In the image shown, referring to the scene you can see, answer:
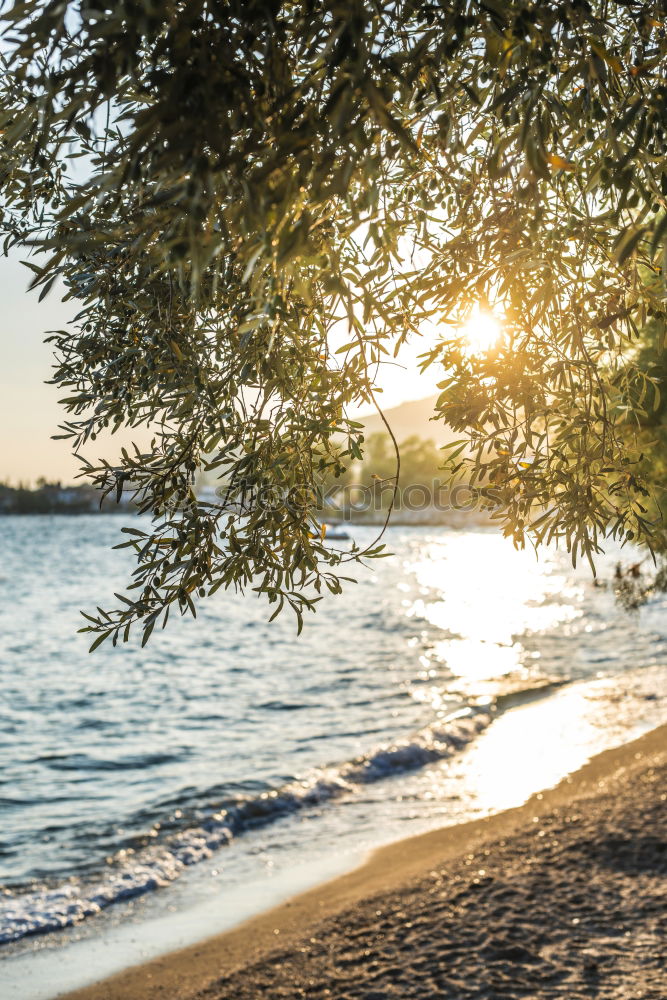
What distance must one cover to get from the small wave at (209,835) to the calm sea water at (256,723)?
0.17 ft

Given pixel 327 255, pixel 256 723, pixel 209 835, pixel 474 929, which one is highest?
pixel 327 255

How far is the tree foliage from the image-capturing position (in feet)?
11.9

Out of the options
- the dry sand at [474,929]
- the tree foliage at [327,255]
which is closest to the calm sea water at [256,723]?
the dry sand at [474,929]

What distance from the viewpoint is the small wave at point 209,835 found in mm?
14547

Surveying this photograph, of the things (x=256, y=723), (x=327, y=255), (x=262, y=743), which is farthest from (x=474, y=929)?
(x=256, y=723)

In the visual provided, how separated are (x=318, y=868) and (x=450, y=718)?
39.1ft

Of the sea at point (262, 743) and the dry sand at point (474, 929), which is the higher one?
the dry sand at point (474, 929)

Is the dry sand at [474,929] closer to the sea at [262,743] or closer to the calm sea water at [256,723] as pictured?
the sea at [262,743]

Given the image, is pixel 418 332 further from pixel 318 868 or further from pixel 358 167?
pixel 318 868

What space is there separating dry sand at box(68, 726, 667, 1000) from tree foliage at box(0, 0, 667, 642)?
6.64 meters

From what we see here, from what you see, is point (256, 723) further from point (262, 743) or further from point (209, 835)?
point (209, 835)

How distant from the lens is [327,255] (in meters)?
4.50

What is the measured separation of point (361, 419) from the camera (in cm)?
564

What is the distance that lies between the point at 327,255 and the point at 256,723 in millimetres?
25018
